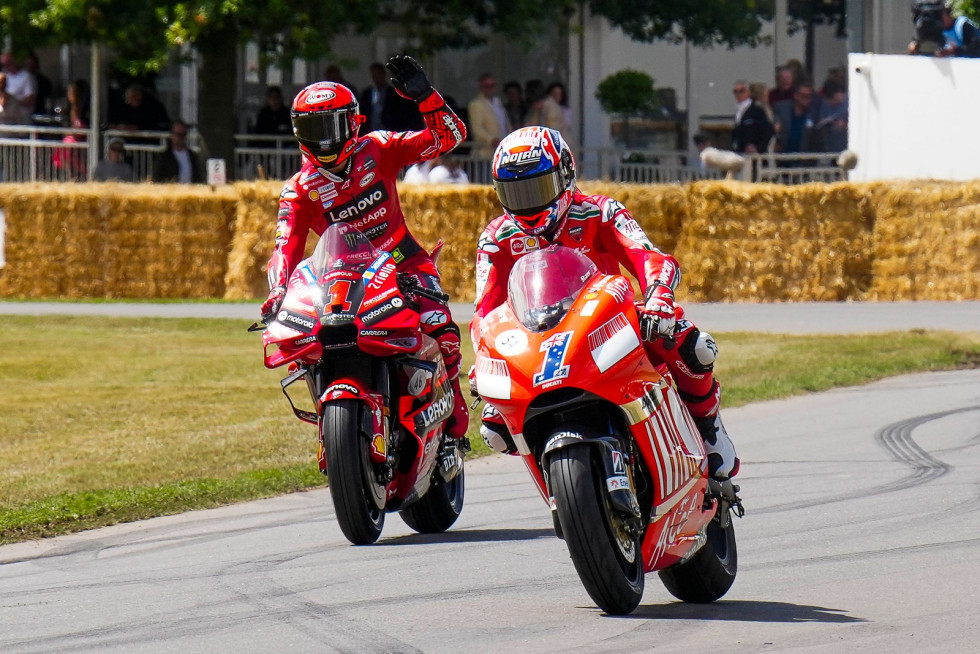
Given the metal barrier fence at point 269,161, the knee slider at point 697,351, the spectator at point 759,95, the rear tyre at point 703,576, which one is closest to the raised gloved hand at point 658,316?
the knee slider at point 697,351

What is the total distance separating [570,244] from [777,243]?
11.8 meters

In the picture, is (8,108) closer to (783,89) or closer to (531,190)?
(783,89)

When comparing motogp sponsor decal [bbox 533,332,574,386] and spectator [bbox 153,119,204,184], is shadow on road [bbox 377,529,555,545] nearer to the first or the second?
motogp sponsor decal [bbox 533,332,574,386]

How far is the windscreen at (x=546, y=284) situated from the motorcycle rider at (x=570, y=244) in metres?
0.25

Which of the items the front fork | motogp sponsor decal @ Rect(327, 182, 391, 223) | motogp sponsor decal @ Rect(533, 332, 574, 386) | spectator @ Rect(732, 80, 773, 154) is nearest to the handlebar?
motogp sponsor decal @ Rect(327, 182, 391, 223)

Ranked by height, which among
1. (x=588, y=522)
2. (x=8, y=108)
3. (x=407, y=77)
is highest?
(x=8, y=108)

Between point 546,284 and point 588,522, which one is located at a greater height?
point 546,284

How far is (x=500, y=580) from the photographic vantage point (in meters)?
5.78

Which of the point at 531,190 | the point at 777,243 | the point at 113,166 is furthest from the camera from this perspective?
the point at 113,166

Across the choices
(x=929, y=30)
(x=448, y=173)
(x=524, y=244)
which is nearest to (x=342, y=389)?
(x=524, y=244)

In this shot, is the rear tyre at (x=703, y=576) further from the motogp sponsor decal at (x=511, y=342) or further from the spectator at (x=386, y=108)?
the spectator at (x=386, y=108)

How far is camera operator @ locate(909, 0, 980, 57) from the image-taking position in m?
19.6

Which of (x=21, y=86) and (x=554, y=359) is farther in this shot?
(x=21, y=86)

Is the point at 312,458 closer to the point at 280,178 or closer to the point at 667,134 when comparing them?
the point at 280,178
